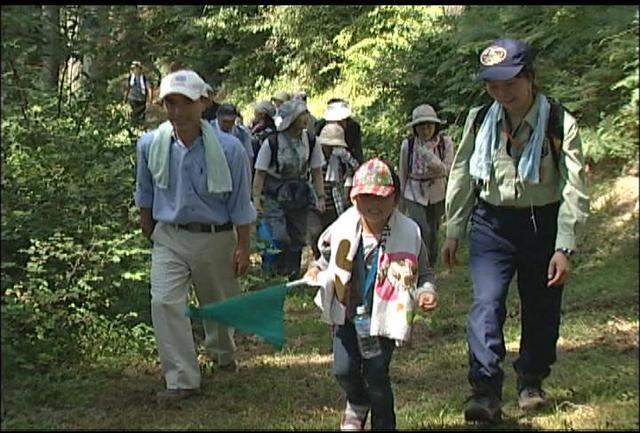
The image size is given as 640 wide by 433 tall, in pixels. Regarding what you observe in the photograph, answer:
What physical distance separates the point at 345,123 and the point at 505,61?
6.14 meters

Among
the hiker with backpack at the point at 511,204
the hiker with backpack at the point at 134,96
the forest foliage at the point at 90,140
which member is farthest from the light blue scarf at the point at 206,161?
the hiker with backpack at the point at 134,96

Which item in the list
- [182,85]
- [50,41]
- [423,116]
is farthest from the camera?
[423,116]

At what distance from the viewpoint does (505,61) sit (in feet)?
17.8

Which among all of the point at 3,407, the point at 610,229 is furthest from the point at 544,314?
the point at 610,229

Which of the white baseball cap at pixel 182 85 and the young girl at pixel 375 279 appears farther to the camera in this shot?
the white baseball cap at pixel 182 85

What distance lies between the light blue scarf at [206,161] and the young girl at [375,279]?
128 centimetres

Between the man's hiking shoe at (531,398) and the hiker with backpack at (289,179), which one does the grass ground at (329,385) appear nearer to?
the man's hiking shoe at (531,398)

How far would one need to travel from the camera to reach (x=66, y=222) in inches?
317

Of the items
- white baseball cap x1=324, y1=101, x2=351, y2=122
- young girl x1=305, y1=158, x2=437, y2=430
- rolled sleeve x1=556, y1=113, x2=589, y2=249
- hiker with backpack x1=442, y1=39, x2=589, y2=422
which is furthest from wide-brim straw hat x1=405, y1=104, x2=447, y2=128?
young girl x1=305, y1=158, x2=437, y2=430

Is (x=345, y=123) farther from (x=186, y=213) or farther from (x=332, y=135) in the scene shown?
(x=186, y=213)

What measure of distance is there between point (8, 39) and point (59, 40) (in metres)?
1.31

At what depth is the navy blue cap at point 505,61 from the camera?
5.42m

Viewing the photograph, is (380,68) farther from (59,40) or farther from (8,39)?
(8,39)

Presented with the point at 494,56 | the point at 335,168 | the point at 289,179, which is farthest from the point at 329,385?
the point at 335,168
